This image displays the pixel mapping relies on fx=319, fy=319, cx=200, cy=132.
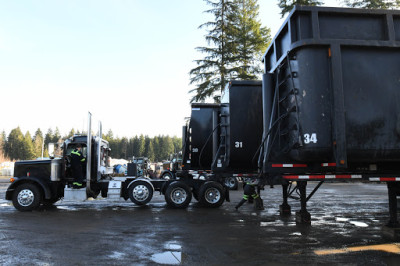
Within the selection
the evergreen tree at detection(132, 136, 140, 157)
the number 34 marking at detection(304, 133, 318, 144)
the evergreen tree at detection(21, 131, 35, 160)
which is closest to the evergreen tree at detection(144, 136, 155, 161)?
the evergreen tree at detection(132, 136, 140, 157)

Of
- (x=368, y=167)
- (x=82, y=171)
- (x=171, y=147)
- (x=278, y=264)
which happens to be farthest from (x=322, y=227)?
(x=171, y=147)

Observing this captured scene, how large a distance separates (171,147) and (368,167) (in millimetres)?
134633

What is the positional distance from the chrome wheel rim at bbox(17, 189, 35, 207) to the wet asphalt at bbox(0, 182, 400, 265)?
34 centimetres

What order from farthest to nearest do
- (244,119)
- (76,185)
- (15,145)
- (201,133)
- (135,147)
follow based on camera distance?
(135,147), (15,145), (201,133), (76,185), (244,119)

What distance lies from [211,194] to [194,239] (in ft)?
15.9

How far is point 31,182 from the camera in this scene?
412 inches

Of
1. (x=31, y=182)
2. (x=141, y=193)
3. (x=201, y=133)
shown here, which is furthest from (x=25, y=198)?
(x=201, y=133)

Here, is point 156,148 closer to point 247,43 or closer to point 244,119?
point 247,43

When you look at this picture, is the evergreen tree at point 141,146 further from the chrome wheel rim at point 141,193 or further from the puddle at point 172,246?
the puddle at point 172,246

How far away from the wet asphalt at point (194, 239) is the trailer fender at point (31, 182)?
69cm

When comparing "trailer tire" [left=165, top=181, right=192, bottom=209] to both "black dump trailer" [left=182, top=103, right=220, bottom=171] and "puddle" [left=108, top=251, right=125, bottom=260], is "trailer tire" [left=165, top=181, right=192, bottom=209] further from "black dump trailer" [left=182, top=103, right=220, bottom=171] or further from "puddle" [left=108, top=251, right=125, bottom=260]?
"puddle" [left=108, top=251, right=125, bottom=260]

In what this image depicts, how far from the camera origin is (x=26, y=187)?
10328 millimetres

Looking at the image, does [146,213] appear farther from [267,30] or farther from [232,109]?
[267,30]

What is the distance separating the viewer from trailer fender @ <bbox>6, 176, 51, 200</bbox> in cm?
1033
